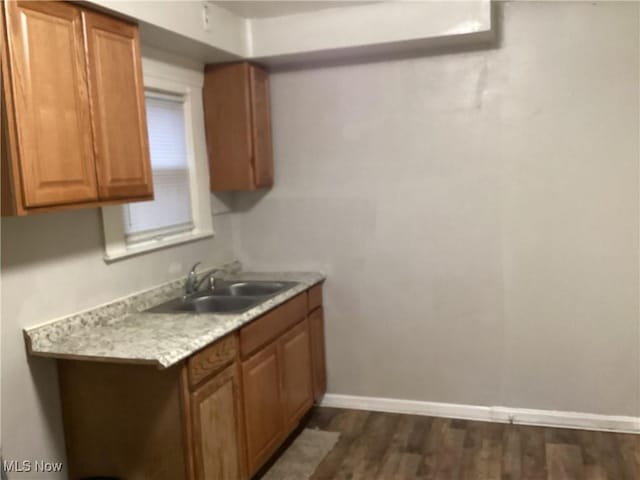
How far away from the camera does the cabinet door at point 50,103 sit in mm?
2029

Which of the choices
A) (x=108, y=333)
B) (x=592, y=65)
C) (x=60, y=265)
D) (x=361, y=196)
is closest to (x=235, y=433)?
(x=108, y=333)

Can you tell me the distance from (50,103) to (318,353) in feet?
7.41

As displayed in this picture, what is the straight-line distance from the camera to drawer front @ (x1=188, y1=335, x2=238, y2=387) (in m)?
2.36

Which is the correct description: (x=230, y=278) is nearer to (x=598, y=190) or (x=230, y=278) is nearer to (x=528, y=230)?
(x=528, y=230)

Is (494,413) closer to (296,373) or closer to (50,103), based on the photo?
(296,373)

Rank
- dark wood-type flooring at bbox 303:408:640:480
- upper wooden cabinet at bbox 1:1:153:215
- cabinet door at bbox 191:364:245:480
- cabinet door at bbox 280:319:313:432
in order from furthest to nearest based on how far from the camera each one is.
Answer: cabinet door at bbox 280:319:313:432 < dark wood-type flooring at bbox 303:408:640:480 < cabinet door at bbox 191:364:245:480 < upper wooden cabinet at bbox 1:1:153:215

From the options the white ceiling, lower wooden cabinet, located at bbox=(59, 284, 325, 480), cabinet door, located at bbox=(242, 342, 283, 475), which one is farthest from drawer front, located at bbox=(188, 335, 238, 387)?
the white ceiling

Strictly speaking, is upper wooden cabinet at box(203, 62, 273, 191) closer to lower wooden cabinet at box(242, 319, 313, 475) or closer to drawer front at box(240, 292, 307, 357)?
drawer front at box(240, 292, 307, 357)

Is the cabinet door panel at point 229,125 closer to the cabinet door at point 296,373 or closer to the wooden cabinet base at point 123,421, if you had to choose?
the cabinet door at point 296,373

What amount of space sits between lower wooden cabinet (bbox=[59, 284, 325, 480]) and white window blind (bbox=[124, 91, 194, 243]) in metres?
0.85

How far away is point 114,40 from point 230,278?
1770 millimetres

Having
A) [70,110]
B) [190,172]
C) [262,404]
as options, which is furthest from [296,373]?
[70,110]

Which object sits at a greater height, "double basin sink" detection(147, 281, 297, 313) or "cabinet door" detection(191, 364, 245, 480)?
"double basin sink" detection(147, 281, 297, 313)

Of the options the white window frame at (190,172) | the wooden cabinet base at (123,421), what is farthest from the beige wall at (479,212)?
the wooden cabinet base at (123,421)
